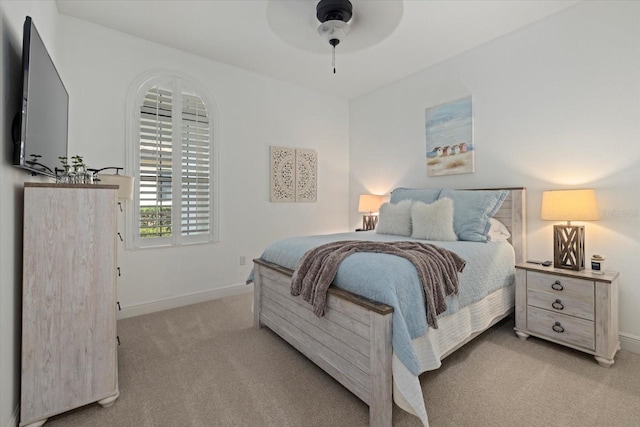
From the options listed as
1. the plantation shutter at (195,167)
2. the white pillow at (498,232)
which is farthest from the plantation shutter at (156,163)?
the white pillow at (498,232)

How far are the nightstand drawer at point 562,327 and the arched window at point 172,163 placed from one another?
3.16 m

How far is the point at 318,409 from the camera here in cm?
161

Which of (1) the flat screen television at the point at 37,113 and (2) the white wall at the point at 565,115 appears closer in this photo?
(1) the flat screen television at the point at 37,113

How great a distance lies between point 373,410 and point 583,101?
286cm

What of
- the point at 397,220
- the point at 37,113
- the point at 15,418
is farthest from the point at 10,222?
the point at 397,220

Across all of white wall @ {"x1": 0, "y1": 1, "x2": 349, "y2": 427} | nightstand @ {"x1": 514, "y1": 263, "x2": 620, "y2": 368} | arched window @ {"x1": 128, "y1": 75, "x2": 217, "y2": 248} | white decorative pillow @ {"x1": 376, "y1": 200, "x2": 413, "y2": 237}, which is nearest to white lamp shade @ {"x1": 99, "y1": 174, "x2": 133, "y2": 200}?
white wall @ {"x1": 0, "y1": 1, "x2": 349, "y2": 427}

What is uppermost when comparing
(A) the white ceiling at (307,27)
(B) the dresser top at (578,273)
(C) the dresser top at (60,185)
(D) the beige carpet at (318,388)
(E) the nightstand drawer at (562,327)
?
(A) the white ceiling at (307,27)

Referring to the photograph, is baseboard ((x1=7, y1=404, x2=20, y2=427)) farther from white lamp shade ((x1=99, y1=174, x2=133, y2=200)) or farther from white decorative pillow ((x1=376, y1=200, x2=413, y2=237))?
white decorative pillow ((x1=376, y1=200, x2=413, y2=237))

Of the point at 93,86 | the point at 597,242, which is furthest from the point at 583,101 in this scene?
the point at 93,86

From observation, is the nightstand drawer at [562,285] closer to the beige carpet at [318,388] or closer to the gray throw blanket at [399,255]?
the beige carpet at [318,388]

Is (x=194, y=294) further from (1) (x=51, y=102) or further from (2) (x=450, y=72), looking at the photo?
(2) (x=450, y=72)

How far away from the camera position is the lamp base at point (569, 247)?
2266 mm

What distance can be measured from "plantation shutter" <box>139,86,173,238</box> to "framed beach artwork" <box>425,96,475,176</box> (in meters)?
2.95

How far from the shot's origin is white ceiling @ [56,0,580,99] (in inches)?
81.7
